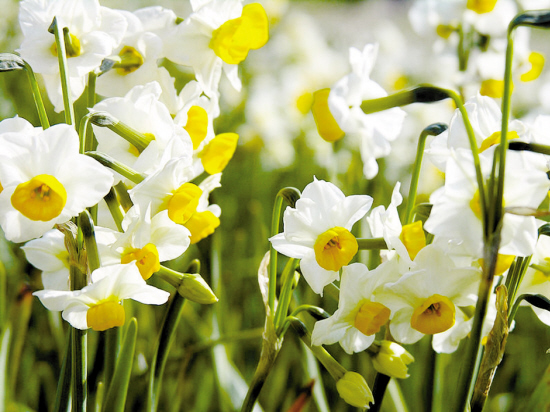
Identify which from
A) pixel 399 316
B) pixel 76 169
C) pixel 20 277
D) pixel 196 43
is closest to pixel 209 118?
pixel 196 43

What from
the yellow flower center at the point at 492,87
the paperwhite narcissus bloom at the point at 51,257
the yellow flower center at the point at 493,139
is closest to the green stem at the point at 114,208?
the paperwhite narcissus bloom at the point at 51,257

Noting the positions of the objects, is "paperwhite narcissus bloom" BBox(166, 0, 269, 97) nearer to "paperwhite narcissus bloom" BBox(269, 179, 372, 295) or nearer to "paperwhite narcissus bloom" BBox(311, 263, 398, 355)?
"paperwhite narcissus bloom" BBox(269, 179, 372, 295)

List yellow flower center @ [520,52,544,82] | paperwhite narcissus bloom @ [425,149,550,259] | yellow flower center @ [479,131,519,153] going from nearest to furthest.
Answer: paperwhite narcissus bloom @ [425,149,550,259] < yellow flower center @ [479,131,519,153] < yellow flower center @ [520,52,544,82]

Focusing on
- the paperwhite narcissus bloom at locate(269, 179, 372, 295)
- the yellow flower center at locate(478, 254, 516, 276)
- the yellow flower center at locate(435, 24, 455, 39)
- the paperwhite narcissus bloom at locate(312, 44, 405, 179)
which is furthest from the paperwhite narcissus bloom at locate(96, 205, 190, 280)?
the yellow flower center at locate(435, 24, 455, 39)

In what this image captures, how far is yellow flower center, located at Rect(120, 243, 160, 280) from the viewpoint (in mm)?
614

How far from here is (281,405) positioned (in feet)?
4.47

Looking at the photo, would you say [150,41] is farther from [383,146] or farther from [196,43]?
[383,146]

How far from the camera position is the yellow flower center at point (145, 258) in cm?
61

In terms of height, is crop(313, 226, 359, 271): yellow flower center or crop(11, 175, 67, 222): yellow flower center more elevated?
crop(11, 175, 67, 222): yellow flower center

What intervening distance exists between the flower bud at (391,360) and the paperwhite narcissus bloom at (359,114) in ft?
0.75

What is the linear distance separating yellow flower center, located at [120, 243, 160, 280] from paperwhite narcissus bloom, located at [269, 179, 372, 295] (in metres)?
0.14

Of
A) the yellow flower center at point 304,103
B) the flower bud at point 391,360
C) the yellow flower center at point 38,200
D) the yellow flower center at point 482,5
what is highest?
the yellow flower center at point 482,5

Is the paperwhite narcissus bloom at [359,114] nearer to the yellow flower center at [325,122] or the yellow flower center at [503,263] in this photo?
the yellow flower center at [325,122]

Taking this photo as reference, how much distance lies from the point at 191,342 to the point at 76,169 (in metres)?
1.02
